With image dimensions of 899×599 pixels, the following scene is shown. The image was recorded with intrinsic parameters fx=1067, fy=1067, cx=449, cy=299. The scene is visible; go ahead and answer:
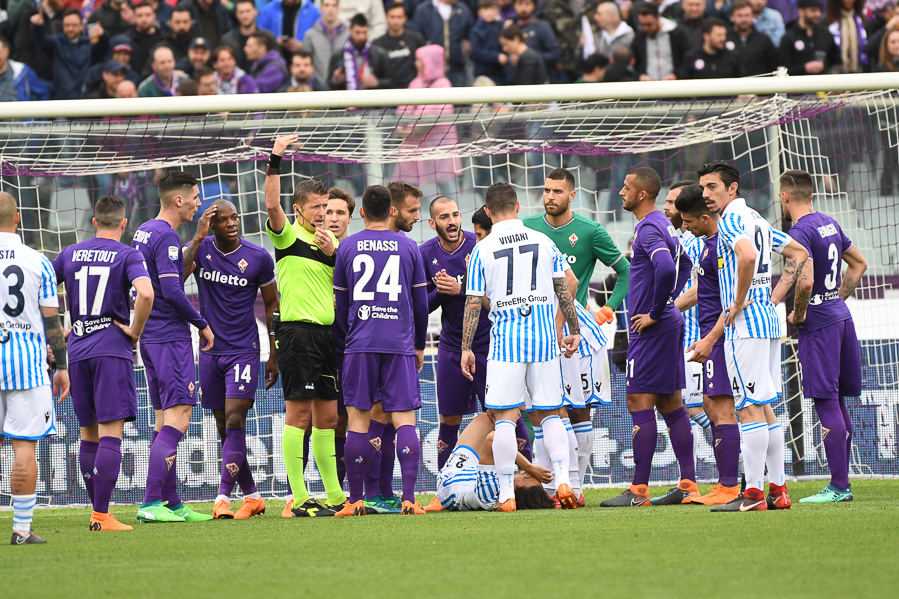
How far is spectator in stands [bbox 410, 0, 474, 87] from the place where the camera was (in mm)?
16016

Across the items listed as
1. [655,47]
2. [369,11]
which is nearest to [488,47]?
[369,11]

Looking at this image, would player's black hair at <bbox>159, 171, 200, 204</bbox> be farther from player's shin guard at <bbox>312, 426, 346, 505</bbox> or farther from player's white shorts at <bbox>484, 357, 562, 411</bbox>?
player's white shorts at <bbox>484, 357, 562, 411</bbox>

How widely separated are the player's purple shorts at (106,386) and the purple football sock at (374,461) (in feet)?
5.65

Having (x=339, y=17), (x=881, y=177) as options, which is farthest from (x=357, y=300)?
(x=339, y=17)

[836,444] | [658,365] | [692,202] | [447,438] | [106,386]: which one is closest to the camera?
→ [106,386]

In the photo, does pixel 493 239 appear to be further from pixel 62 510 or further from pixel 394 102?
pixel 62 510

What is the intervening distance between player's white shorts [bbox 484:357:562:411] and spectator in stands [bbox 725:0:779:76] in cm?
883

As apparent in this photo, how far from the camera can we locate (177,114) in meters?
10.0

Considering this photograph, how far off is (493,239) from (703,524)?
2555mm

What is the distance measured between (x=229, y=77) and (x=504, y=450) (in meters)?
9.37

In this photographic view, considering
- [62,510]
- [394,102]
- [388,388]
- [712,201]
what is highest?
[394,102]

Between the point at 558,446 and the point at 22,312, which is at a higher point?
the point at 22,312

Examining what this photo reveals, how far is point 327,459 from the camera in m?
7.93

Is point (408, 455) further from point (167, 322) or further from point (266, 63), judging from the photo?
point (266, 63)
